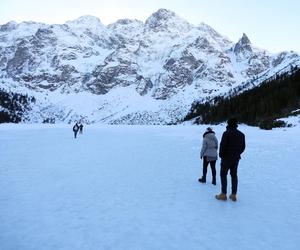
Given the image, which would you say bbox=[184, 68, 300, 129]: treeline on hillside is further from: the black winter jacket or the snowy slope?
the black winter jacket

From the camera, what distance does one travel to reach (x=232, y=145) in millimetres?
10305

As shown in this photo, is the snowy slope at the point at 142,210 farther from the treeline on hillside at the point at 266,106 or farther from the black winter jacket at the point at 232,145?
the treeline on hillside at the point at 266,106

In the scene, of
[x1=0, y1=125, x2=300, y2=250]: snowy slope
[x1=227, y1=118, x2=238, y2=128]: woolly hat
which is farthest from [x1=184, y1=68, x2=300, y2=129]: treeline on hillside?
[x1=227, y1=118, x2=238, y2=128]: woolly hat

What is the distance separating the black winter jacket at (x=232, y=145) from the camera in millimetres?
10312

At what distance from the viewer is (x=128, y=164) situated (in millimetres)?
17984

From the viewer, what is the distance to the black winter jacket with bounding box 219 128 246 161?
1031 centimetres

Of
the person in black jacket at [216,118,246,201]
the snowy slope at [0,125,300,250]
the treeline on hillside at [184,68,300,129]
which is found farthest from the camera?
the treeline on hillside at [184,68,300,129]

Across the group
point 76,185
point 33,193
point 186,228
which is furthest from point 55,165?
point 186,228

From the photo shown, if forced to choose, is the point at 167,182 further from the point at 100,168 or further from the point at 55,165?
the point at 55,165

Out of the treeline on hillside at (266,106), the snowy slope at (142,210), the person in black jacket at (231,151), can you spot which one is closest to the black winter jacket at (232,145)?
the person in black jacket at (231,151)

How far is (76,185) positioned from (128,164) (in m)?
5.71

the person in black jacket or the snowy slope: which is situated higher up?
the person in black jacket

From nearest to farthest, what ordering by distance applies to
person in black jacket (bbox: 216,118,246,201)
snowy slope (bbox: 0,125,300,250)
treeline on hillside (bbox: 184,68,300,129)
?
snowy slope (bbox: 0,125,300,250) → person in black jacket (bbox: 216,118,246,201) → treeline on hillside (bbox: 184,68,300,129)

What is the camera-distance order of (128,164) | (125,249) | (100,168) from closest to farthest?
(125,249) → (100,168) → (128,164)
